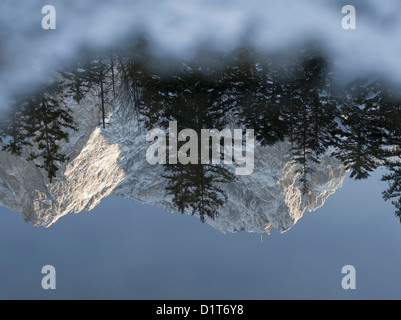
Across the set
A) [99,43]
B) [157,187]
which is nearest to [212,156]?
[157,187]

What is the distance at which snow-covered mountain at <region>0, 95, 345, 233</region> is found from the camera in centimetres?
653

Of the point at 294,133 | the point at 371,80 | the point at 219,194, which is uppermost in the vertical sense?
the point at 371,80

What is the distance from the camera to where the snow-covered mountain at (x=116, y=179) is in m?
6.53

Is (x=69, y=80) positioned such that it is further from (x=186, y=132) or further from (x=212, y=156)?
(x=212, y=156)

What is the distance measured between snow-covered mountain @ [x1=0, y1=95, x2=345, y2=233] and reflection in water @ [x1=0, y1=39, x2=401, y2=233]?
0.03 m

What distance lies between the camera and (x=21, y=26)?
632 centimetres

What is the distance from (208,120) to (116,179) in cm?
300

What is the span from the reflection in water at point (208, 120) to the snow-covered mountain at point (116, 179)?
0.03 metres

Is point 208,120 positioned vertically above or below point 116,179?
above

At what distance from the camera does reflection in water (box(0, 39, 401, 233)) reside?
6.50 meters

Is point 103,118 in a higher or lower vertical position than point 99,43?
lower

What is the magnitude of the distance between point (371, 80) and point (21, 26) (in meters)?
8.73

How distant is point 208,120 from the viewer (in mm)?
6621

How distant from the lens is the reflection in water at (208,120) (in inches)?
256
